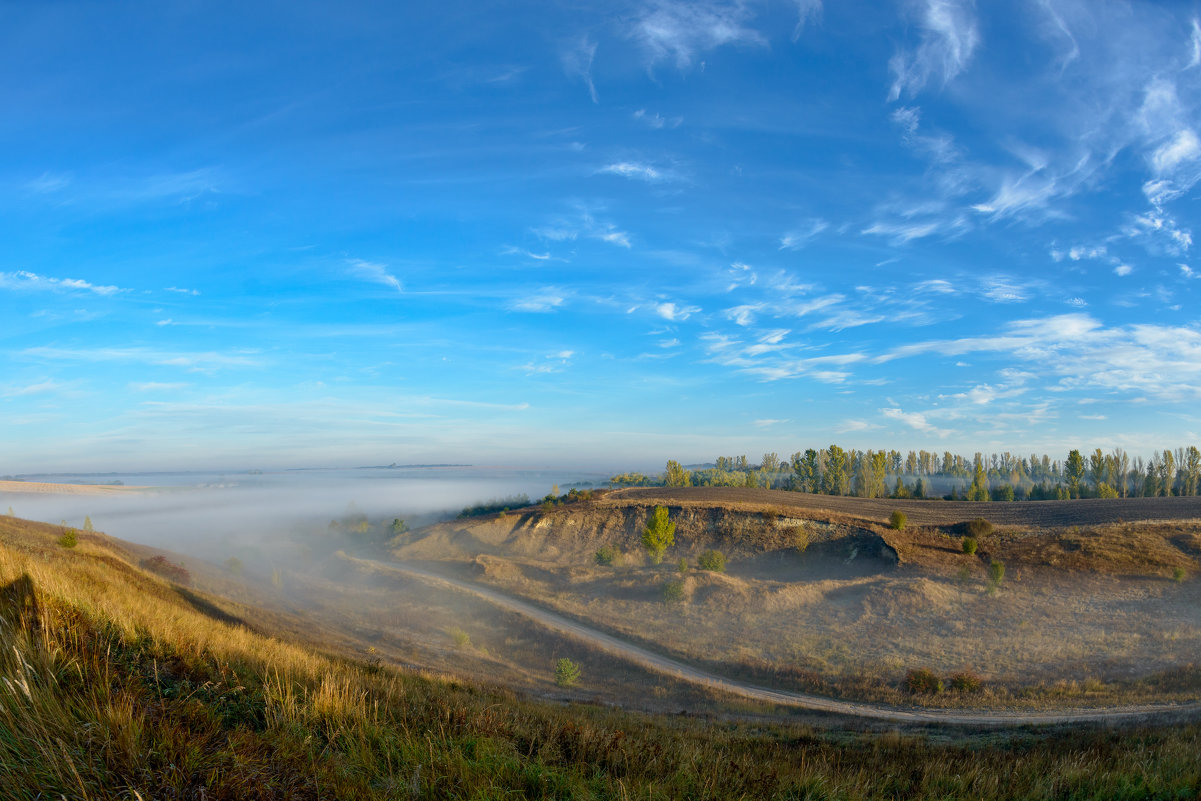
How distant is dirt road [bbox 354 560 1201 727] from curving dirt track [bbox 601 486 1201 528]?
38810 millimetres

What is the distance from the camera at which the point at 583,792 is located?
4863 millimetres

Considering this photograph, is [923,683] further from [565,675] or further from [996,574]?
[996,574]

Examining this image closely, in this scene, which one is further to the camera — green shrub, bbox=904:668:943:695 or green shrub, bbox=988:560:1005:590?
green shrub, bbox=988:560:1005:590

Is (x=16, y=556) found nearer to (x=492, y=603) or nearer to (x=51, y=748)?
(x=51, y=748)

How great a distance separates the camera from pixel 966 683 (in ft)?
95.6

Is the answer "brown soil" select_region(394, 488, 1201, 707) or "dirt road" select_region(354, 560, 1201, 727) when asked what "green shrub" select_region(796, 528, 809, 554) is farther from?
"dirt road" select_region(354, 560, 1201, 727)

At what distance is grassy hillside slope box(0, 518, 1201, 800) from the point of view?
12.0 ft

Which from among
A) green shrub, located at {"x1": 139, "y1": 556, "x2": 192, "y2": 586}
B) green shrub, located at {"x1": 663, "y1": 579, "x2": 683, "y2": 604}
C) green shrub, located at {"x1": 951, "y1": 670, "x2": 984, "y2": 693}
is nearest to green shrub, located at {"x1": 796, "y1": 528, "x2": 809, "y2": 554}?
green shrub, located at {"x1": 663, "y1": 579, "x2": 683, "y2": 604}

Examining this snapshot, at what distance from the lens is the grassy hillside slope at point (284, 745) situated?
12.0 ft

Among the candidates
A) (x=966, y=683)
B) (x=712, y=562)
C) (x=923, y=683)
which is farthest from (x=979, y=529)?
(x=923, y=683)

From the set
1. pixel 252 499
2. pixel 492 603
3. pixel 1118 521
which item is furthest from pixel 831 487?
pixel 252 499

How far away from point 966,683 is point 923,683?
210 cm

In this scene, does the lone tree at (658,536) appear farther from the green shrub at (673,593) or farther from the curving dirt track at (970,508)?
the curving dirt track at (970,508)

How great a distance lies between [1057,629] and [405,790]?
50.2 meters
